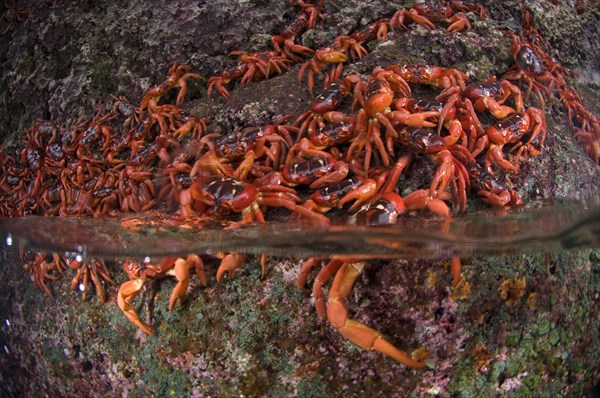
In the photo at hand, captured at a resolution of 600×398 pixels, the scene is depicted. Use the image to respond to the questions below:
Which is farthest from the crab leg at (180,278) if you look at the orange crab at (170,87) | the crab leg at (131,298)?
the orange crab at (170,87)

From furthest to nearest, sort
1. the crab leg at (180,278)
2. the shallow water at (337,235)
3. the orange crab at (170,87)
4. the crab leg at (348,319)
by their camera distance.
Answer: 1. the orange crab at (170,87)
2. the crab leg at (180,278)
3. the crab leg at (348,319)
4. the shallow water at (337,235)

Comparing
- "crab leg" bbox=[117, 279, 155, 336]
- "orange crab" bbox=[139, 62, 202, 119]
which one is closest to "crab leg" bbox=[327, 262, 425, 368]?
"crab leg" bbox=[117, 279, 155, 336]

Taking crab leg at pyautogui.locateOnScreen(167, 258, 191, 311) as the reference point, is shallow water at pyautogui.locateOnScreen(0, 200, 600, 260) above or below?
above

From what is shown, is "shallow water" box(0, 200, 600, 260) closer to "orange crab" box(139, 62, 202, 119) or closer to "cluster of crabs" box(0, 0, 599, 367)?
"cluster of crabs" box(0, 0, 599, 367)

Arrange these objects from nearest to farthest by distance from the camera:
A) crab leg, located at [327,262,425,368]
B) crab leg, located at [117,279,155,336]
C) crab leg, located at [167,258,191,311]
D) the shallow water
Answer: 1. the shallow water
2. crab leg, located at [327,262,425,368]
3. crab leg, located at [167,258,191,311]
4. crab leg, located at [117,279,155,336]

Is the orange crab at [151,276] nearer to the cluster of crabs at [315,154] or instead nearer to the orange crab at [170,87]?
the cluster of crabs at [315,154]

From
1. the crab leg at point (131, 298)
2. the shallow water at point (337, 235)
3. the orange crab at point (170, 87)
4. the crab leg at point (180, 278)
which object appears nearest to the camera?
the shallow water at point (337, 235)

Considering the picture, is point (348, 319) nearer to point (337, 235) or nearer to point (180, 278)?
point (337, 235)

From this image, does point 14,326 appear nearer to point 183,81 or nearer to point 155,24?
point 183,81
